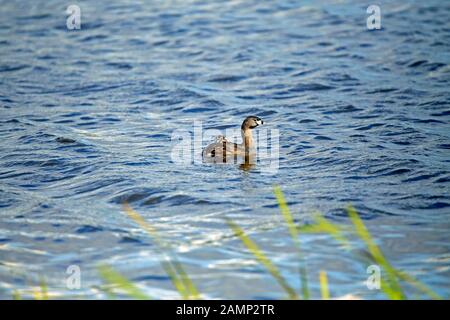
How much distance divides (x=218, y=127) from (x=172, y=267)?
→ 227 inches

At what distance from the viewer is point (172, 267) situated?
29.2ft

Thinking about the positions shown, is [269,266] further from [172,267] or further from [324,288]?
[324,288]

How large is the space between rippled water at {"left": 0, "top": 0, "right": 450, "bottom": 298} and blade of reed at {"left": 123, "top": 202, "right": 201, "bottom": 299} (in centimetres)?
11

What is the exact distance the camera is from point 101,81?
1705 centimetres

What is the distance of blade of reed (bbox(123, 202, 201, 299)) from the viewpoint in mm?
8180

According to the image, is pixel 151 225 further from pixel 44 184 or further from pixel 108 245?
pixel 44 184

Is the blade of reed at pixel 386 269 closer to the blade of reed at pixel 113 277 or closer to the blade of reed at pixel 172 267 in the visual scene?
the blade of reed at pixel 172 267

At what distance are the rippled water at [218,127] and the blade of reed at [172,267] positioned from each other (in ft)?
0.34

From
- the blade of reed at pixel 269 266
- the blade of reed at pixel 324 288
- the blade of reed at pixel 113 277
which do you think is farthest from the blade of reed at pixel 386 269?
the blade of reed at pixel 113 277

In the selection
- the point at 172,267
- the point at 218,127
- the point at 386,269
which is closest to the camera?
the point at 386,269

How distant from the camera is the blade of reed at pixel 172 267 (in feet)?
26.8

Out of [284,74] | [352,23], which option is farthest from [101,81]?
[352,23]

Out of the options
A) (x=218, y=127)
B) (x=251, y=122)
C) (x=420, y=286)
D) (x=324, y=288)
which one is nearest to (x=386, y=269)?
(x=420, y=286)

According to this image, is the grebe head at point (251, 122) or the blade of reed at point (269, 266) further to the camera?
the grebe head at point (251, 122)
